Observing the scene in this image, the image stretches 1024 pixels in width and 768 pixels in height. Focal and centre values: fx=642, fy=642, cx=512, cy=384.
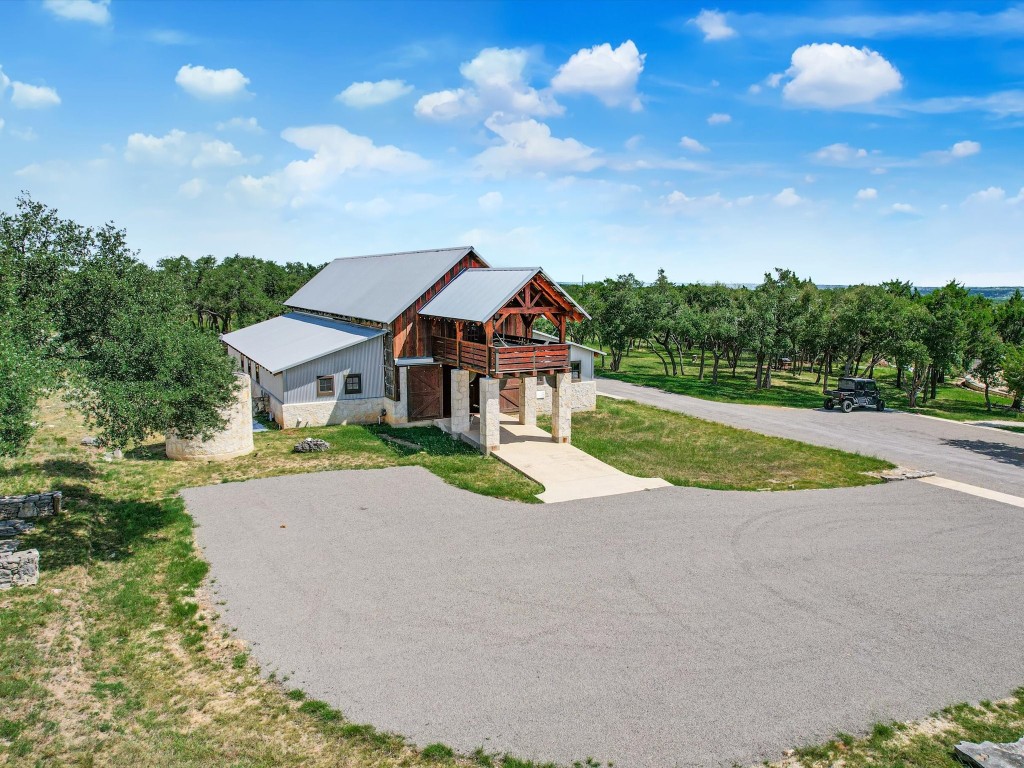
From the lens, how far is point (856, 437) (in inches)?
1246

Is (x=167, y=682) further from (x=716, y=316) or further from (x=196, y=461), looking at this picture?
(x=716, y=316)

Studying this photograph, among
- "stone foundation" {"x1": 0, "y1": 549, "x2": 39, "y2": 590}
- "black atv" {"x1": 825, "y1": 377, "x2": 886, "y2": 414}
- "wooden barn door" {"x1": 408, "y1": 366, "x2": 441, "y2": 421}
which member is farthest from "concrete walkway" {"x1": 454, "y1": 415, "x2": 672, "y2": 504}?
"black atv" {"x1": 825, "y1": 377, "x2": 886, "y2": 414}

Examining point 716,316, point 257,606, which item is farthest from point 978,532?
point 716,316

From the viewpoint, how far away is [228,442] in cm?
2519

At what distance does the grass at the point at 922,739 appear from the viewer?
9.49 metres

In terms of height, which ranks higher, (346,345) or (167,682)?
(346,345)

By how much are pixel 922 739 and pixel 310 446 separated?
2203cm

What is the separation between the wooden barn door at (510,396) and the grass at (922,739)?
24.7 m

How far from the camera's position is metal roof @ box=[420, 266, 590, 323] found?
26.3 metres

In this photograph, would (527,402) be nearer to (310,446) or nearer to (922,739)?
(310,446)

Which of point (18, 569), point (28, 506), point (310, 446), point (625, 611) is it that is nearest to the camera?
point (625, 611)

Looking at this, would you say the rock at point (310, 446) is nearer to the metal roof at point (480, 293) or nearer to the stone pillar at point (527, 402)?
the metal roof at point (480, 293)

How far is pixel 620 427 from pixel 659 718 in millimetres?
22972

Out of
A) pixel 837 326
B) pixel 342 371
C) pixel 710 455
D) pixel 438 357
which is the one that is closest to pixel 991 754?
pixel 710 455
